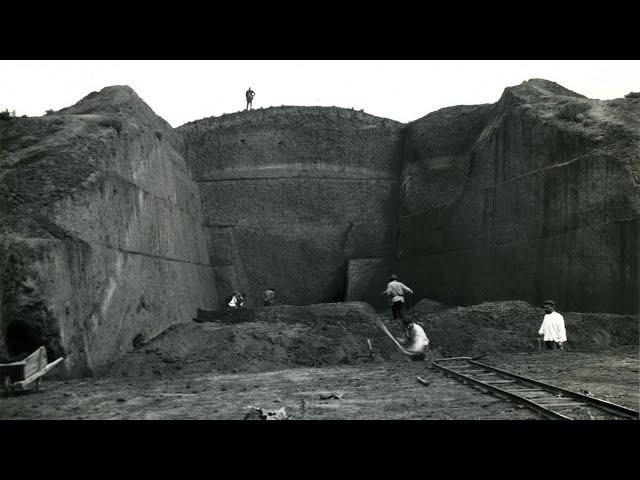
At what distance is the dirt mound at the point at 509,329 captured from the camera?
12273 millimetres

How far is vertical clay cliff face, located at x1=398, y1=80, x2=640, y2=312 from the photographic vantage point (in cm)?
1281

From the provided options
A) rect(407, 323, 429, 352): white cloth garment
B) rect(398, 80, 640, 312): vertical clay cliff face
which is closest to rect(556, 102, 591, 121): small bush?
rect(398, 80, 640, 312): vertical clay cliff face

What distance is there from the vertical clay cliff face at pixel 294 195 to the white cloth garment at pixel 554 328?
9.52 metres

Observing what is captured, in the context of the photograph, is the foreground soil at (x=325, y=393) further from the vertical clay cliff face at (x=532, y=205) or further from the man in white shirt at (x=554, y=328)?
the vertical clay cliff face at (x=532, y=205)

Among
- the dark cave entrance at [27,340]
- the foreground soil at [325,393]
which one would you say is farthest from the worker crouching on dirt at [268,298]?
the dark cave entrance at [27,340]

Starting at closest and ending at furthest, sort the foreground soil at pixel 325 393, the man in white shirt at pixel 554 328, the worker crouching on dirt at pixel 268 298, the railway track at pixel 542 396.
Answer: the railway track at pixel 542 396 < the foreground soil at pixel 325 393 < the man in white shirt at pixel 554 328 < the worker crouching on dirt at pixel 268 298

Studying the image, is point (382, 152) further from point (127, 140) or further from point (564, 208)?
point (127, 140)

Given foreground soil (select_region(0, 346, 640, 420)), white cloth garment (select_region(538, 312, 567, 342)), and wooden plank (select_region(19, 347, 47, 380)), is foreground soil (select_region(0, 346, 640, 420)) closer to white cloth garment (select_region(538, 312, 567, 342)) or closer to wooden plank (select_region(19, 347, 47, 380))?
wooden plank (select_region(19, 347, 47, 380))

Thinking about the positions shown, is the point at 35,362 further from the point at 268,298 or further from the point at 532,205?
the point at 268,298

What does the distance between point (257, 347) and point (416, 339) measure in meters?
3.04

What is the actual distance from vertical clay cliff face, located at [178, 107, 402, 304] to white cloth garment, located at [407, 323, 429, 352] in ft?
28.9

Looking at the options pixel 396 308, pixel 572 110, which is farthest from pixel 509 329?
pixel 572 110
